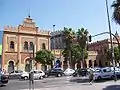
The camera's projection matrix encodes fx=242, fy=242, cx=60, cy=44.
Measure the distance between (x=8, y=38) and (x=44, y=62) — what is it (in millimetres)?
9526

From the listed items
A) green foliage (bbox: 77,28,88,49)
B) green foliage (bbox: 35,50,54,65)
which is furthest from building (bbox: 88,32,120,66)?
green foliage (bbox: 35,50,54,65)

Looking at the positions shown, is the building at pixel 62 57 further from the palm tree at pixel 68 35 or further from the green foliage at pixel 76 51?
the green foliage at pixel 76 51

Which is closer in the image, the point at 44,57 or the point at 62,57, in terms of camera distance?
the point at 44,57

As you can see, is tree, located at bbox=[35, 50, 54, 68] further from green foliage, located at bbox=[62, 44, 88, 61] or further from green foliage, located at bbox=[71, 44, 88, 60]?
green foliage, located at bbox=[71, 44, 88, 60]

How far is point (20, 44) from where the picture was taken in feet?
177

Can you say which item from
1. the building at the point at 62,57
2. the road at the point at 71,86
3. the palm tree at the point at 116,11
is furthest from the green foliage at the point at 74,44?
the palm tree at the point at 116,11

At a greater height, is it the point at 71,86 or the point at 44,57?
the point at 44,57

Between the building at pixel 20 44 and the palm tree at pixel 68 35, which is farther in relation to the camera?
the palm tree at pixel 68 35

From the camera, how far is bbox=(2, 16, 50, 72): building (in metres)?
51.7

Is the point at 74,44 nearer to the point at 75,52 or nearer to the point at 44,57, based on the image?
the point at 75,52

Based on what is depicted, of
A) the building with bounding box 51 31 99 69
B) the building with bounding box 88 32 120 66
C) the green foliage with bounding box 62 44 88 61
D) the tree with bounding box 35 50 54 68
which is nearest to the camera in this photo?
the tree with bounding box 35 50 54 68

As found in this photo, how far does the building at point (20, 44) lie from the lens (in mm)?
51719

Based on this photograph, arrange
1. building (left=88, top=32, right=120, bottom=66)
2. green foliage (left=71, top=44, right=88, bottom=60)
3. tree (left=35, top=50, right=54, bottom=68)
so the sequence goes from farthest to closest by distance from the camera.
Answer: building (left=88, top=32, right=120, bottom=66)
green foliage (left=71, top=44, right=88, bottom=60)
tree (left=35, top=50, right=54, bottom=68)

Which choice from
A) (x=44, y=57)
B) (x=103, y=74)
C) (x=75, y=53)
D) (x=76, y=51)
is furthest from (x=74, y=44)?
(x=103, y=74)
